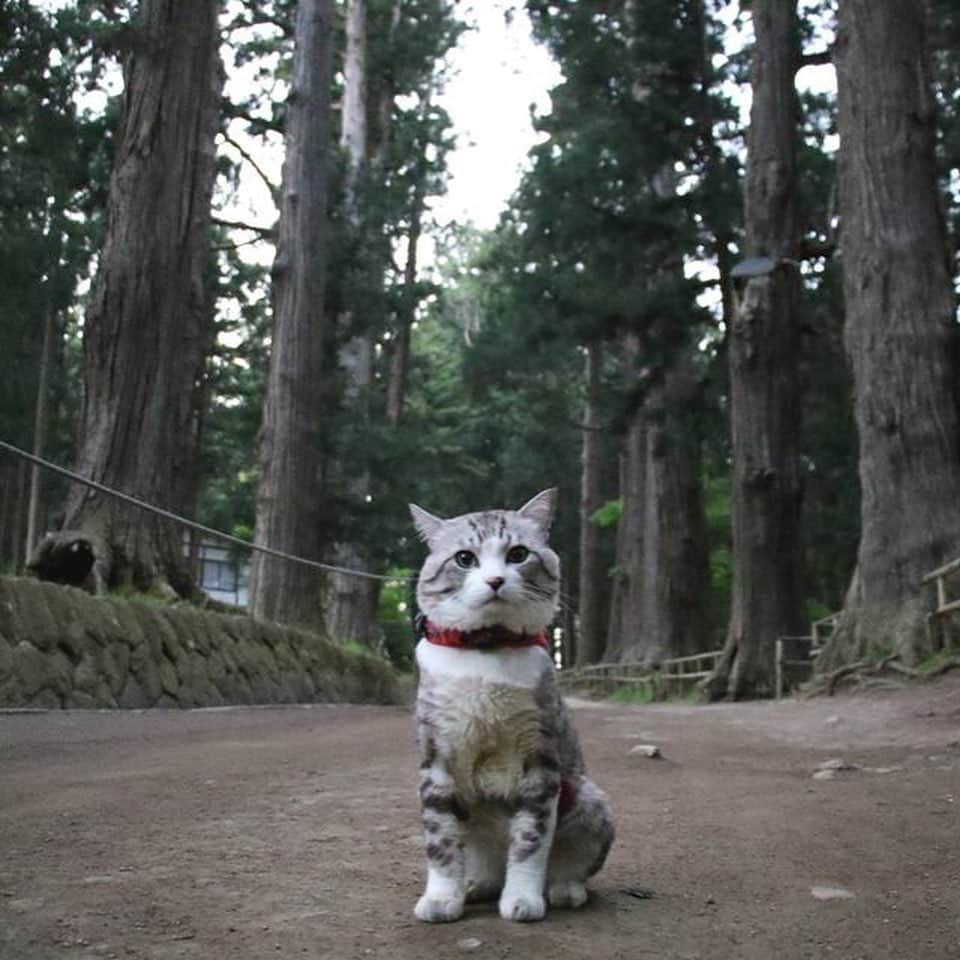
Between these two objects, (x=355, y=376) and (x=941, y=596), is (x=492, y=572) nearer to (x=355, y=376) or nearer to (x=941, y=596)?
(x=941, y=596)

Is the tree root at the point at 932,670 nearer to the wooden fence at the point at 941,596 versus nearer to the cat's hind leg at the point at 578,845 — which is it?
the wooden fence at the point at 941,596

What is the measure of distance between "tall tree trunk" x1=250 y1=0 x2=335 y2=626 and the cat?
10186 mm

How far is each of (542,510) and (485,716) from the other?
0.60 metres

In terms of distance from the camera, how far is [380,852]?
378cm

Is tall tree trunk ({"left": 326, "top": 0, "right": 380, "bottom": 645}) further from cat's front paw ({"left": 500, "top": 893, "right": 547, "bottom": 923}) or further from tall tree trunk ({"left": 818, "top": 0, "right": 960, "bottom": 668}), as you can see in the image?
cat's front paw ({"left": 500, "top": 893, "right": 547, "bottom": 923})

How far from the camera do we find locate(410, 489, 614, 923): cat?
2762 millimetres

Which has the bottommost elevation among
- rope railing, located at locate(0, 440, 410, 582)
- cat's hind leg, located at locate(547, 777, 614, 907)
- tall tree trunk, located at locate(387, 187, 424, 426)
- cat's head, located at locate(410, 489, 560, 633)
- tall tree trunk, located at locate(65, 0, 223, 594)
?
cat's hind leg, located at locate(547, 777, 614, 907)

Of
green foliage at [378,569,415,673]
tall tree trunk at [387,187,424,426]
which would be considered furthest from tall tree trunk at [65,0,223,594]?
tall tree trunk at [387,187,424,426]

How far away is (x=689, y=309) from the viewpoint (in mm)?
17641

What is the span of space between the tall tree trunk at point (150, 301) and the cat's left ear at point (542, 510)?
6.10 meters

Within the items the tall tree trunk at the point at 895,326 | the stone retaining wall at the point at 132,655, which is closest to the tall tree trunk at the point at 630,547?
the tall tree trunk at the point at 895,326

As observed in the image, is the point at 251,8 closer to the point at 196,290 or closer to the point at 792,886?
the point at 196,290

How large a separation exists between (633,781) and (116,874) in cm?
305

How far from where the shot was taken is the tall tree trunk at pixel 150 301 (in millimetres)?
9016
